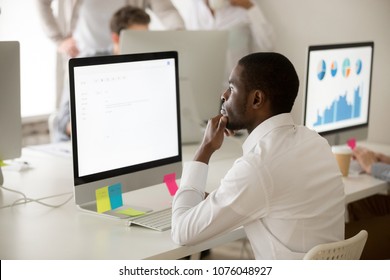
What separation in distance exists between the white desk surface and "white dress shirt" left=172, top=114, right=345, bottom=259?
0.11m

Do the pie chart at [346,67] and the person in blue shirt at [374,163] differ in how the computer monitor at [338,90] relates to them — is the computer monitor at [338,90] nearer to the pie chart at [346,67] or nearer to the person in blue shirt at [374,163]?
the pie chart at [346,67]

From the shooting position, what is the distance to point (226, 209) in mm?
1548

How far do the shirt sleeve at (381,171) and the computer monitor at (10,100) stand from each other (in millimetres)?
1297

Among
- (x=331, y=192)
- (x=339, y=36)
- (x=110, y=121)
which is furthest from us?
(x=339, y=36)

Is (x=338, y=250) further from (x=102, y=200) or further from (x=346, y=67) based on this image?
(x=346, y=67)

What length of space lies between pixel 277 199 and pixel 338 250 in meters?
0.19

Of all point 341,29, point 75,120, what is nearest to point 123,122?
point 75,120

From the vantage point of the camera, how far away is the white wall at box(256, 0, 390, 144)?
342 centimetres

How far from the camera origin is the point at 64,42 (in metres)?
3.92
